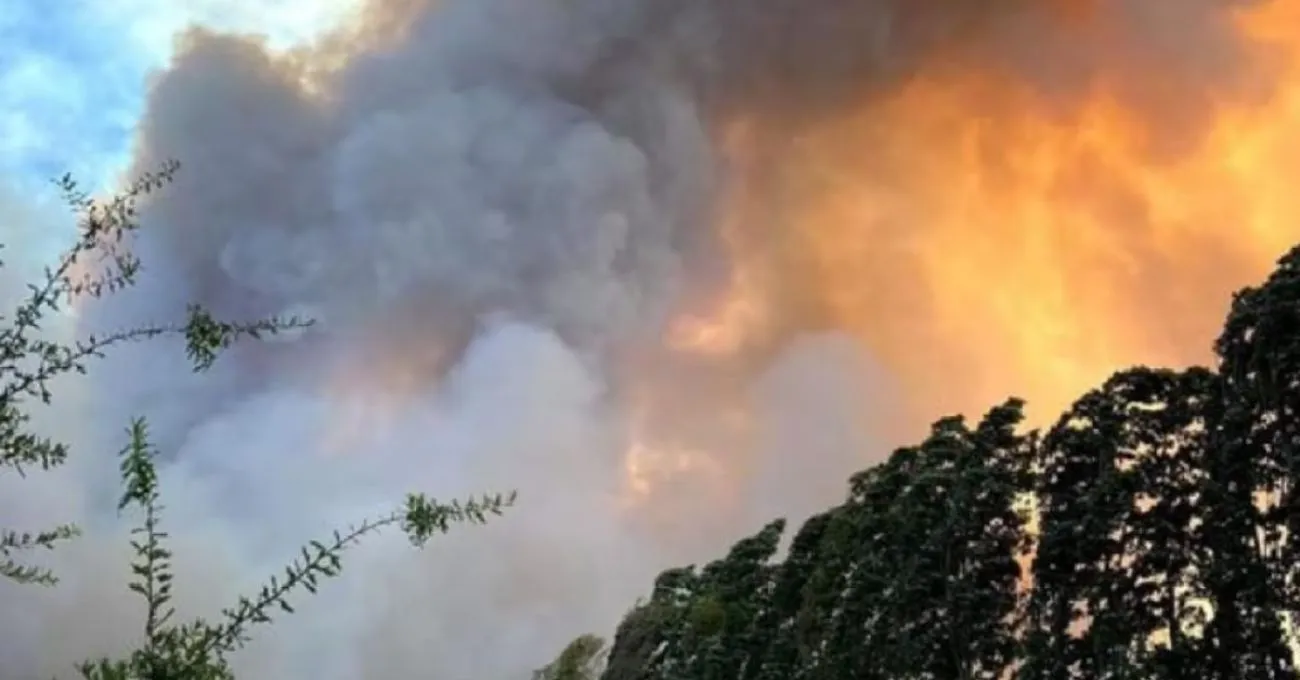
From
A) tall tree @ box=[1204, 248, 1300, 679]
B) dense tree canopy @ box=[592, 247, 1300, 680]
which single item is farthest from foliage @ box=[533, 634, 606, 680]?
tall tree @ box=[1204, 248, 1300, 679]

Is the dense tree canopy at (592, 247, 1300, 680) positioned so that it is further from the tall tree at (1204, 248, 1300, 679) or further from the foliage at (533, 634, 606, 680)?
the foliage at (533, 634, 606, 680)

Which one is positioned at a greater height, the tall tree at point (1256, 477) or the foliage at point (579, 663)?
the foliage at point (579, 663)

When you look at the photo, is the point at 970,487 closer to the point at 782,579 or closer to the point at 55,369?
the point at 782,579

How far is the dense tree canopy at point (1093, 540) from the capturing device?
23312 millimetres

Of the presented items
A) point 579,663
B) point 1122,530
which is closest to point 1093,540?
point 1122,530

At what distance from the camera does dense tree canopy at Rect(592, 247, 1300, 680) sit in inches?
918

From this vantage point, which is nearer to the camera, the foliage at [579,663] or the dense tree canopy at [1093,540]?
the dense tree canopy at [1093,540]

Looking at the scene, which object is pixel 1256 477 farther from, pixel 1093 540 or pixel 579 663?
pixel 579 663

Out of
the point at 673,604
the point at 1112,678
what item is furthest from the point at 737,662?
the point at 1112,678

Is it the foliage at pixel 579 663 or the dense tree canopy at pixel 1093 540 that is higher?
the foliage at pixel 579 663

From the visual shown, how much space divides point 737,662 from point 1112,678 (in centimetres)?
2041

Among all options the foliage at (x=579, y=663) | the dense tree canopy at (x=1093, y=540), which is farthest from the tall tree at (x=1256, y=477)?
the foliage at (x=579, y=663)

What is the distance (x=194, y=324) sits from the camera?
4871mm

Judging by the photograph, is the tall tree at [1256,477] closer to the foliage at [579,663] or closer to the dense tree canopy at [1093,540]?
the dense tree canopy at [1093,540]
